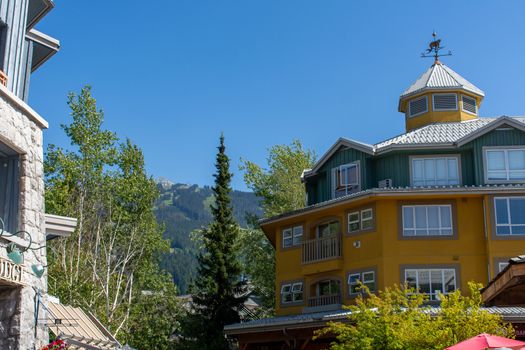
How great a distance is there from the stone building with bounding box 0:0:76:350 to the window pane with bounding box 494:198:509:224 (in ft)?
72.6

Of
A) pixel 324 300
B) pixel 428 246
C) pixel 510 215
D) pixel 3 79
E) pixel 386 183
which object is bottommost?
pixel 324 300

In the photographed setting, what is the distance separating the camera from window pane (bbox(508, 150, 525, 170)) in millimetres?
33625

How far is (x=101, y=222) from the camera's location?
43.3 metres

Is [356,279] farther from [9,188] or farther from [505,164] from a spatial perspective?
[9,188]

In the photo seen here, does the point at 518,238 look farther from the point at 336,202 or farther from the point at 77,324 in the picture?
the point at 77,324

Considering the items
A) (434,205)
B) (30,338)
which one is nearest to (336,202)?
(434,205)

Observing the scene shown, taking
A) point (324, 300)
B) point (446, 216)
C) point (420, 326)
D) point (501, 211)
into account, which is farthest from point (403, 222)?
point (420, 326)

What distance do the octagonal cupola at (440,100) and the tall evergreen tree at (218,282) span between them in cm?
1186

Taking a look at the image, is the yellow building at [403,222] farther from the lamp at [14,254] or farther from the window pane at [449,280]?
the lamp at [14,254]

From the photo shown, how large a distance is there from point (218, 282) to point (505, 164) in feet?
56.2

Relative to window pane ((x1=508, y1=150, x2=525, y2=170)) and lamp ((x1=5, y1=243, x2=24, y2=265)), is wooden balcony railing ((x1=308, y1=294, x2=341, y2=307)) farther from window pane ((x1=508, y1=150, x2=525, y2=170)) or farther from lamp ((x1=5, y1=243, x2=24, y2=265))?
lamp ((x1=5, y1=243, x2=24, y2=265))

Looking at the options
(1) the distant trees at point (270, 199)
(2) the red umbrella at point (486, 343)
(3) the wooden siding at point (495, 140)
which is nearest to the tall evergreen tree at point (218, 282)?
(1) the distant trees at point (270, 199)

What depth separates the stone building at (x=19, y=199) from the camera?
12.9 metres

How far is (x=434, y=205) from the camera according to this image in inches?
1294
